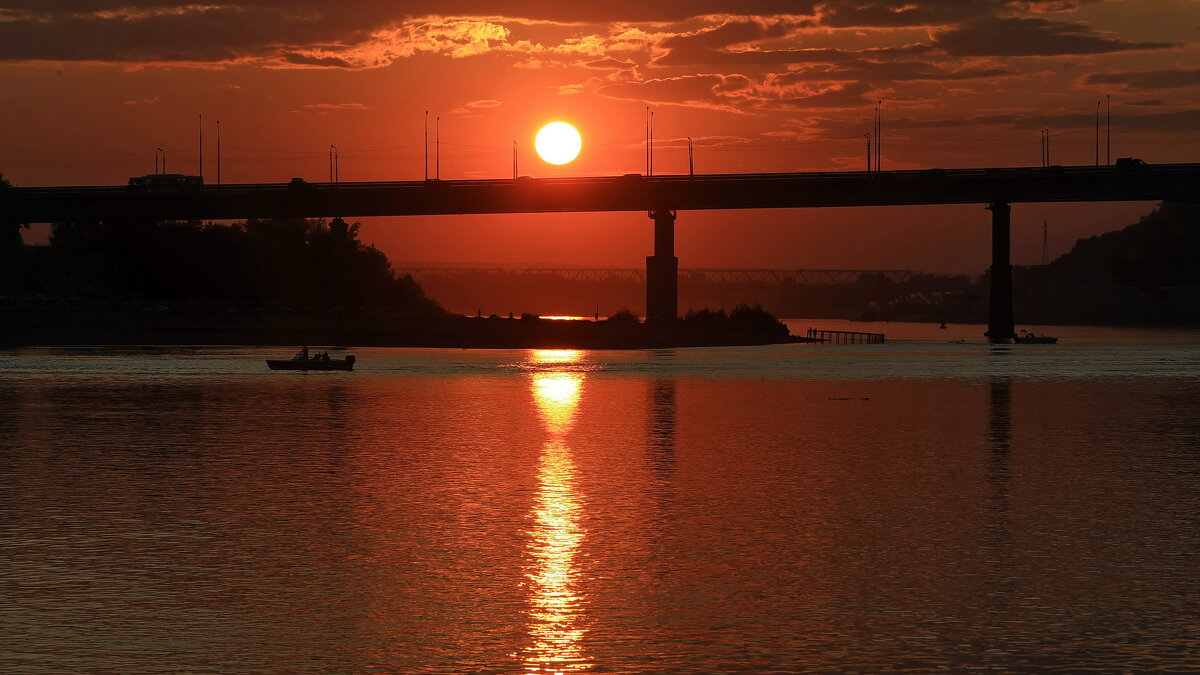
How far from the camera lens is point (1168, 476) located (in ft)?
122

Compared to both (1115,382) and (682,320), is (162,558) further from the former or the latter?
(682,320)

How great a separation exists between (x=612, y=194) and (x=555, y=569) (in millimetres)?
144916

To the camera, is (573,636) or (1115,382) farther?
(1115,382)

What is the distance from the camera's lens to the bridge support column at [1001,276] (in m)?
167

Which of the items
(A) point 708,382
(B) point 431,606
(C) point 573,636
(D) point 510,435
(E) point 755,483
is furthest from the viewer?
(A) point 708,382

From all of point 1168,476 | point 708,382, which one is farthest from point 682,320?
point 1168,476

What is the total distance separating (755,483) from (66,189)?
146756 millimetres

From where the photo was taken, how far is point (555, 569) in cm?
2356

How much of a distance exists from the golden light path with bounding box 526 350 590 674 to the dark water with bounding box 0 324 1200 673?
0.09 metres

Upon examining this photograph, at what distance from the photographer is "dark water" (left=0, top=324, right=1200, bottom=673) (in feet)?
59.9

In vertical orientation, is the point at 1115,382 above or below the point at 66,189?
below

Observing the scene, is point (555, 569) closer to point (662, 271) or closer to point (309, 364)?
point (309, 364)

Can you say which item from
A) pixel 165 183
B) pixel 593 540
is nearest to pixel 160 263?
pixel 165 183

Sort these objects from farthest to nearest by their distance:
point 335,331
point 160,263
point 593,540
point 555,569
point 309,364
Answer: point 160,263 → point 335,331 → point 309,364 → point 593,540 → point 555,569
